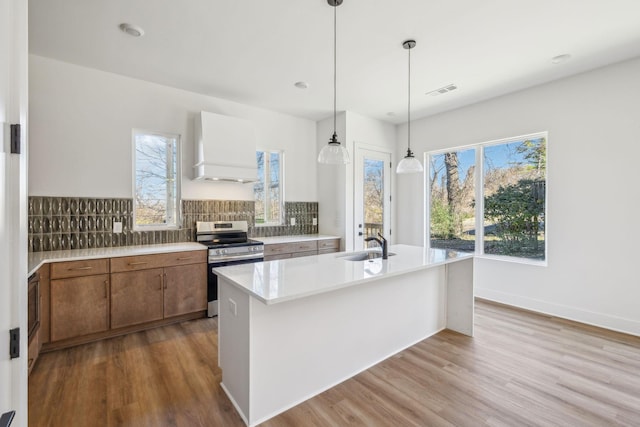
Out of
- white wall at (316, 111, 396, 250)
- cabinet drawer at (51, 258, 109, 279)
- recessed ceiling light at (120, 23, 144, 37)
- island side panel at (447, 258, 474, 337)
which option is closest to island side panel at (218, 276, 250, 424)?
cabinet drawer at (51, 258, 109, 279)

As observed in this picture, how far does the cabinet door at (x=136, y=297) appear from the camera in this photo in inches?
118

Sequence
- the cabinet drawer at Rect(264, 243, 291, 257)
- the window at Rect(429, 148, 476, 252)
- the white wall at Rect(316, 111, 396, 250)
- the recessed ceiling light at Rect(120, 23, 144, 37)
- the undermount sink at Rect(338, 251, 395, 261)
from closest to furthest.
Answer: the recessed ceiling light at Rect(120, 23, 144, 37), the undermount sink at Rect(338, 251, 395, 261), the cabinet drawer at Rect(264, 243, 291, 257), the window at Rect(429, 148, 476, 252), the white wall at Rect(316, 111, 396, 250)

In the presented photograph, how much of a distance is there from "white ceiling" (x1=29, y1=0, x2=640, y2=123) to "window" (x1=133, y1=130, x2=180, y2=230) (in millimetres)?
746

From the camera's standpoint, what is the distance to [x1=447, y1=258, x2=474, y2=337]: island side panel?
3.14m

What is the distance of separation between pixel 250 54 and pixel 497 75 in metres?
2.80

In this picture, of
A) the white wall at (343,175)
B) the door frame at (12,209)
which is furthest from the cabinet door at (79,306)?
the white wall at (343,175)

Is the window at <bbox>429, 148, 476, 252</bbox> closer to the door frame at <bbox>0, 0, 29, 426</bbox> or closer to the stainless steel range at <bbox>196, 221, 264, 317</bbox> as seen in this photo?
the stainless steel range at <bbox>196, 221, 264, 317</bbox>

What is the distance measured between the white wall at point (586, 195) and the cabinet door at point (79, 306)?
478 cm

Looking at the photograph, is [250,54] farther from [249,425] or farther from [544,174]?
[544,174]

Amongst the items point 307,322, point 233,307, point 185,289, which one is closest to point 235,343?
point 233,307

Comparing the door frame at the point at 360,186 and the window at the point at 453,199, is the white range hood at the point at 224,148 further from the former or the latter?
the window at the point at 453,199

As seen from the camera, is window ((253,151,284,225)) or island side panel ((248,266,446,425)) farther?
window ((253,151,284,225))

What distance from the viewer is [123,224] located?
353 centimetres

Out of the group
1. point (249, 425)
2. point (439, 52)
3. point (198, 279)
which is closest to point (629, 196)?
point (439, 52)
